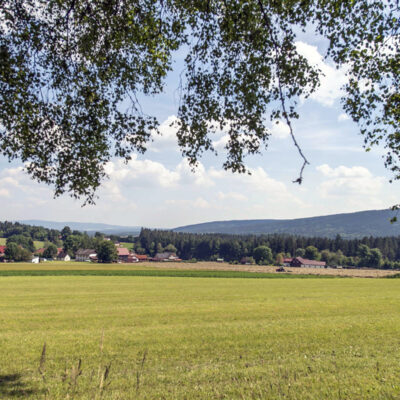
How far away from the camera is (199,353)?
12.1 meters

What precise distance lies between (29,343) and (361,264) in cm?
18636

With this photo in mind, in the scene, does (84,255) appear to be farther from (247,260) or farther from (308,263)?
(308,263)

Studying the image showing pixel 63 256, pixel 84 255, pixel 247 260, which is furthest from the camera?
pixel 84 255

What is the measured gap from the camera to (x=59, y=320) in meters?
19.0

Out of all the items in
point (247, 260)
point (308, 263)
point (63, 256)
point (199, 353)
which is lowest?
point (247, 260)

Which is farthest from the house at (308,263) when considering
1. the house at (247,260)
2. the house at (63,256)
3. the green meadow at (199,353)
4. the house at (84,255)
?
the green meadow at (199,353)

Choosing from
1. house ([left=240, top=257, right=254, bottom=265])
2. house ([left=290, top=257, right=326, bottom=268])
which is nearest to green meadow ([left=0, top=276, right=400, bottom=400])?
house ([left=290, top=257, right=326, bottom=268])

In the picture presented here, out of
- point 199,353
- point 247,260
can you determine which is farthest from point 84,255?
point 199,353

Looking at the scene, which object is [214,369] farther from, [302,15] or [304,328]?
[302,15]

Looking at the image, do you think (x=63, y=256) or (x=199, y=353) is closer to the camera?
(x=199, y=353)

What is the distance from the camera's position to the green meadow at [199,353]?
8127mm

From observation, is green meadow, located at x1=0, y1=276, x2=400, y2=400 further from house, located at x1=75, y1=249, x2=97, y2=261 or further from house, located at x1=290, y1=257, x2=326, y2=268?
house, located at x1=75, y1=249, x2=97, y2=261

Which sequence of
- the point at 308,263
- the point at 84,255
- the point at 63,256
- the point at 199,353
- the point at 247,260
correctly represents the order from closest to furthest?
the point at 199,353 → the point at 308,263 → the point at 63,256 → the point at 247,260 → the point at 84,255

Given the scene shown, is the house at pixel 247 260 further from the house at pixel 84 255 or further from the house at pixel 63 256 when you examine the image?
the house at pixel 63 256
